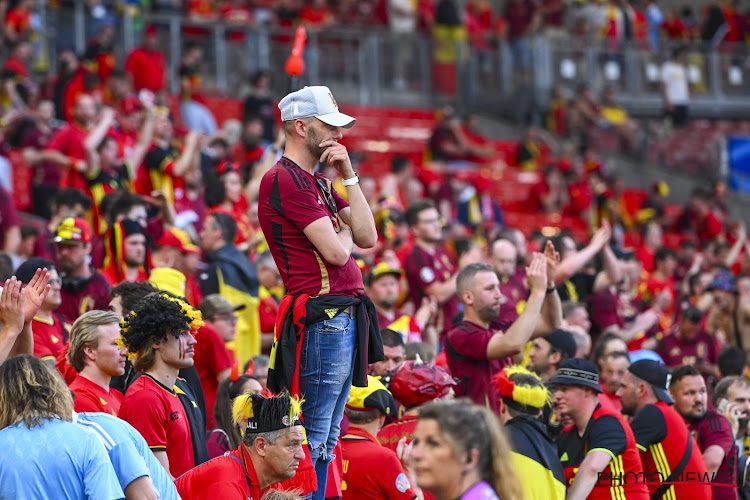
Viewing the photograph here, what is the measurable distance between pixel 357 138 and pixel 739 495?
44.2ft

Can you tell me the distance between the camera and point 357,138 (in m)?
23.0

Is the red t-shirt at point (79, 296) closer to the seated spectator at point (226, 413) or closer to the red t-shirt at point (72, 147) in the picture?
the seated spectator at point (226, 413)

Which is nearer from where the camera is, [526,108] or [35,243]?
[35,243]

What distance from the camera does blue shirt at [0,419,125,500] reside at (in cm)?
636

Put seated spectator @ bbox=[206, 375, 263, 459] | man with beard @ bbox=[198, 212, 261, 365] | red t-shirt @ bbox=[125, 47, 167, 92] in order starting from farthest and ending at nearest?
red t-shirt @ bbox=[125, 47, 167, 92], man with beard @ bbox=[198, 212, 261, 365], seated spectator @ bbox=[206, 375, 263, 459]

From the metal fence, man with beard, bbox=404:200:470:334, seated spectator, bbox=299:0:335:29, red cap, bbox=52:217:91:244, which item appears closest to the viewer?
red cap, bbox=52:217:91:244

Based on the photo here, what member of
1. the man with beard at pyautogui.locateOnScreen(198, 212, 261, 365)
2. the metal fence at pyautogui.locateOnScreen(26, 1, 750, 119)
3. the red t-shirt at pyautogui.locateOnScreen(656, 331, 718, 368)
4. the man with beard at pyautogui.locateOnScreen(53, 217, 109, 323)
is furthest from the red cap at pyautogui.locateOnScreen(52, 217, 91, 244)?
the metal fence at pyautogui.locateOnScreen(26, 1, 750, 119)

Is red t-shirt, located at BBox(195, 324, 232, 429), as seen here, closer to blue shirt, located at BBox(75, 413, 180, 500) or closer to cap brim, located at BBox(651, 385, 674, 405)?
cap brim, located at BBox(651, 385, 674, 405)

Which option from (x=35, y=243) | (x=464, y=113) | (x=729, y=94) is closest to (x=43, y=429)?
(x=35, y=243)

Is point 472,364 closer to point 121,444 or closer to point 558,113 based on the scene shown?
point 121,444

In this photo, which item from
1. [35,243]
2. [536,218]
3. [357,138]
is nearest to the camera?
[35,243]

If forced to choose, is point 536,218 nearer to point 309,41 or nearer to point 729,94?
point 309,41

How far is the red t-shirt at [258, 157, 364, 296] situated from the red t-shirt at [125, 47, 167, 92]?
1307 cm

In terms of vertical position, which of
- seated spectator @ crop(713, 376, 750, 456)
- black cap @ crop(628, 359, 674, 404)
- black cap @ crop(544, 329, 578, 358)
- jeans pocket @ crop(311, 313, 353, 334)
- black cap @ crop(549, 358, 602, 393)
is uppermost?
jeans pocket @ crop(311, 313, 353, 334)
